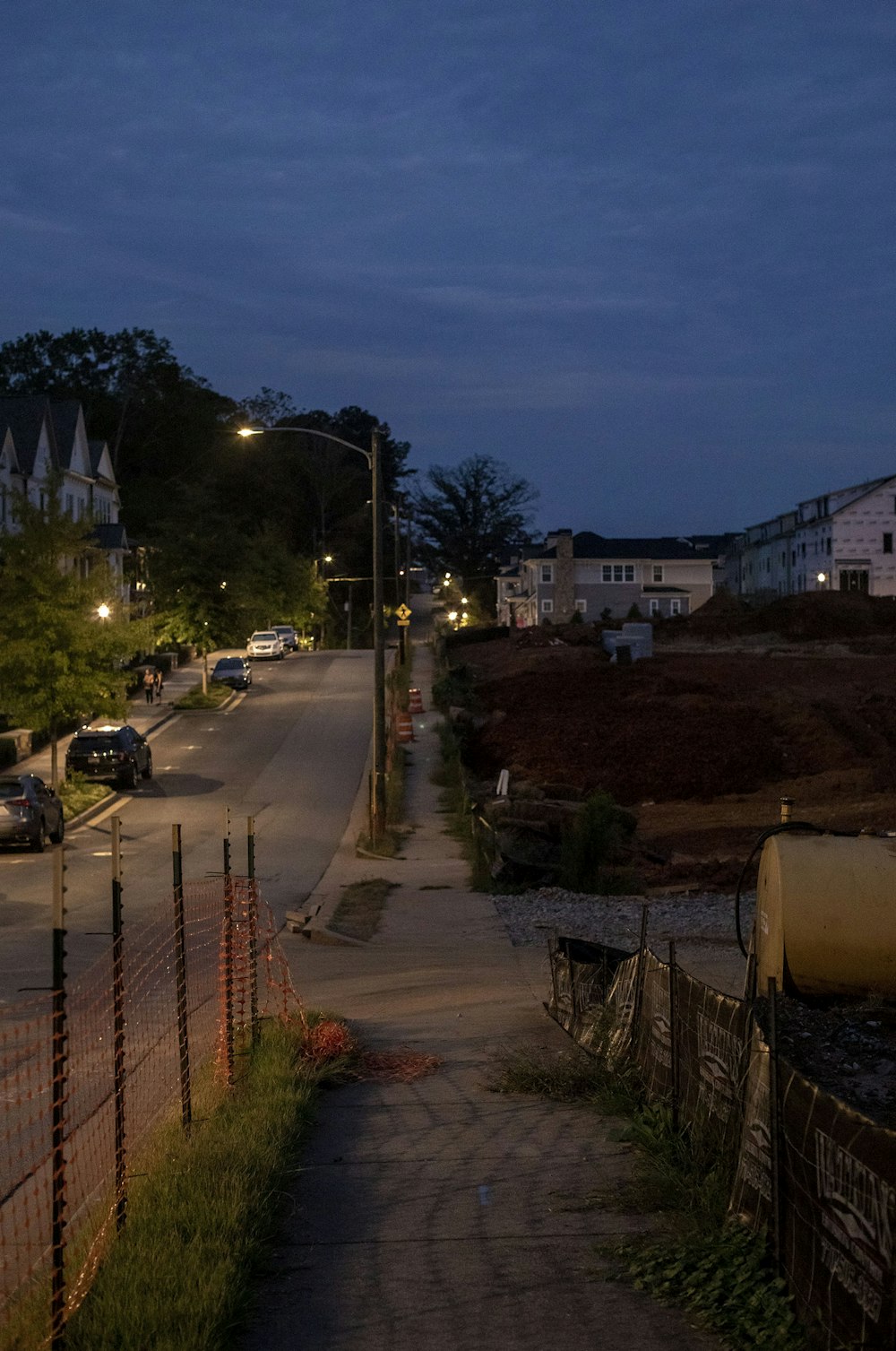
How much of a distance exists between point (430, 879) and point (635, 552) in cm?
8639

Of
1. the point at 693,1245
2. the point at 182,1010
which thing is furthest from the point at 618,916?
the point at 693,1245

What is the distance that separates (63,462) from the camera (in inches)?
2751

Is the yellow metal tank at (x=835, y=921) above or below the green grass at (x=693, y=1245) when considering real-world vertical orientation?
above

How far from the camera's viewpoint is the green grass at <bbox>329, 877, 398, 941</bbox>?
69.2 feet

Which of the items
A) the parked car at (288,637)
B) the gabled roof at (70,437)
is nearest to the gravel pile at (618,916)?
the gabled roof at (70,437)

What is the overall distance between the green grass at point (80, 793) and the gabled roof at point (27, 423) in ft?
89.9

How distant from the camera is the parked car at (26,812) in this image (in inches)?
1077

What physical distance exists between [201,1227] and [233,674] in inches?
2179

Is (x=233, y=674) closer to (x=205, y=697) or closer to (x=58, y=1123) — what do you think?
(x=205, y=697)

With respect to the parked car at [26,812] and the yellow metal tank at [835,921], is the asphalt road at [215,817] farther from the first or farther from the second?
the yellow metal tank at [835,921]

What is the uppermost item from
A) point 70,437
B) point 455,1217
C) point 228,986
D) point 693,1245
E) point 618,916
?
point 70,437

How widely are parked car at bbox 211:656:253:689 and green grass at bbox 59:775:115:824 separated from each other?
23.5m

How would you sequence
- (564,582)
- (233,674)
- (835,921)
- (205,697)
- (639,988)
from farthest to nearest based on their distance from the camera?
(564,582) < (233,674) < (205,697) < (835,921) < (639,988)

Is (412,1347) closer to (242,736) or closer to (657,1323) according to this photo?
(657,1323)
